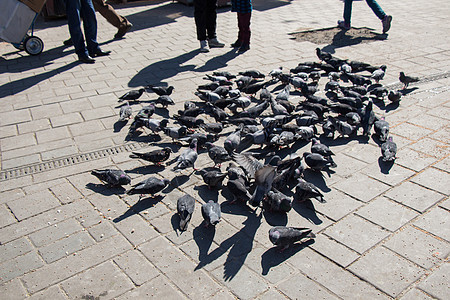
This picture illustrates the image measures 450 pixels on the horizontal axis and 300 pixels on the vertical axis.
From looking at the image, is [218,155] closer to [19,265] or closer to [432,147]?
[19,265]

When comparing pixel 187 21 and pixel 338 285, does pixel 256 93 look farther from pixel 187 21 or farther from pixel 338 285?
pixel 187 21

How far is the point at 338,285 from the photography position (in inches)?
124

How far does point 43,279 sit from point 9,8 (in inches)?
264

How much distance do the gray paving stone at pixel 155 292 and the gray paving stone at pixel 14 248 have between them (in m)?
1.13

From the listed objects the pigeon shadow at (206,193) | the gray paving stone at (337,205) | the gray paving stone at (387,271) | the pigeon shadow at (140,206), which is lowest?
the gray paving stone at (337,205)

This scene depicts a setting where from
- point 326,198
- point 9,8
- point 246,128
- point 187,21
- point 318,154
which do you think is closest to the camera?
Answer: point 326,198

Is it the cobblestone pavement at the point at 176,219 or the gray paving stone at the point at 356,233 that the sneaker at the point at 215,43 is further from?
the gray paving stone at the point at 356,233

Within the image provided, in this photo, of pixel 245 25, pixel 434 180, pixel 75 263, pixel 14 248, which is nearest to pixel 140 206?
pixel 75 263

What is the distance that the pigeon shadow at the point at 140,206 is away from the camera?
13.1ft

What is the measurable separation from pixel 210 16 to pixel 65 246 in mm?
6962

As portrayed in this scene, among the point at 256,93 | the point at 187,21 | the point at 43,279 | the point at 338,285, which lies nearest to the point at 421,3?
the point at 187,21

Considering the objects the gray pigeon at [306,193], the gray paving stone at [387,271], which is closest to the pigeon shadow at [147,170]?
the gray pigeon at [306,193]

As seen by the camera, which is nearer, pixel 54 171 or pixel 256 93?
pixel 54 171

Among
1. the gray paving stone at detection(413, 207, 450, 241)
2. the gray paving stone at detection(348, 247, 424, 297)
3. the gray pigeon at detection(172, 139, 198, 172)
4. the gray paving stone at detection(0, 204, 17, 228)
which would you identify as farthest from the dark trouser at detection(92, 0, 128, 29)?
the gray paving stone at detection(348, 247, 424, 297)
